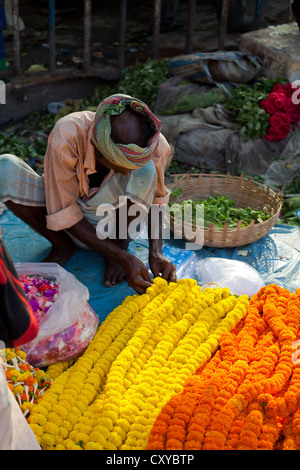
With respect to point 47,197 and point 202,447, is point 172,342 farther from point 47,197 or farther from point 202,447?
point 47,197

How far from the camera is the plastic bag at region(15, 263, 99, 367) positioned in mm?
2389

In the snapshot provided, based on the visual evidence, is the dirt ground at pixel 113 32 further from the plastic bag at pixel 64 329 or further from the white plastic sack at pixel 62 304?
the plastic bag at pixel 64 329

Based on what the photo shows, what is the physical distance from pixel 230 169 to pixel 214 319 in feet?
8.22

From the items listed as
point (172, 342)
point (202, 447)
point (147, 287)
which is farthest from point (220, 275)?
point (202, 447)

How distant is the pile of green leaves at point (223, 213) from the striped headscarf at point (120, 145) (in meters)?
1.16

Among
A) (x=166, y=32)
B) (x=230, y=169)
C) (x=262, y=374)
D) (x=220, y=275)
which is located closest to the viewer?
(x=262, y=374)

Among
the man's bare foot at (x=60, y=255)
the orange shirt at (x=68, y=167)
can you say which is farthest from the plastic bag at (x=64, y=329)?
the man's bare foot at (x=60, y=255)

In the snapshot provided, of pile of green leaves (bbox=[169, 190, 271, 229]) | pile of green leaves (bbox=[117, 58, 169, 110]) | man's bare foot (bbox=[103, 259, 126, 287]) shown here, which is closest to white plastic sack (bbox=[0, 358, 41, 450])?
man's bare foot (bbox=[103, 259, 126, 287])

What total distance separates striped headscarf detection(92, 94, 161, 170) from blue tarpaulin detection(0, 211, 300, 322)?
34.6 inches

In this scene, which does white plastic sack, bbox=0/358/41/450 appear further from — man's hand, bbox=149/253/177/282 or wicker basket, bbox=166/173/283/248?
wicker basket, bbox=166/173/283/248

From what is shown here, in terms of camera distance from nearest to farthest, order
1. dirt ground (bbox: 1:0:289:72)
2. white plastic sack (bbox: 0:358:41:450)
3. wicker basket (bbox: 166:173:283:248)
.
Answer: white plastic sack (bbox: 0:358:41:450)
wicker basket (bbox: 166:173:283:248)
dirt ground (bbox: 1:0:289:72)

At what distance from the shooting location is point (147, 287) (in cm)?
288

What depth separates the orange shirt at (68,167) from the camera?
279 centimetres

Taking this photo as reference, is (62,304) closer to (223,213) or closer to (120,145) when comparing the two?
(120,145)
